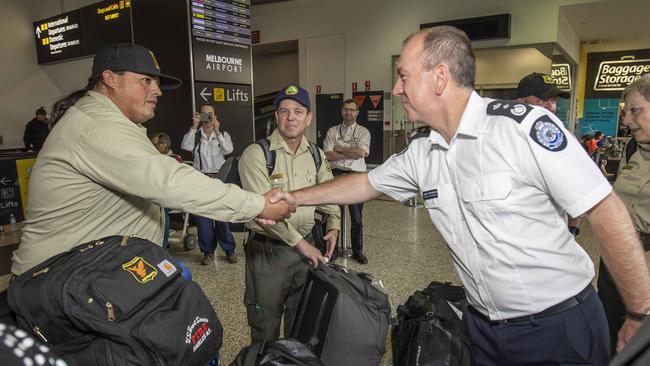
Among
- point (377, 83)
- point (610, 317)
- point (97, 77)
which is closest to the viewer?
point (97, 77)

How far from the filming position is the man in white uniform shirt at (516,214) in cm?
110

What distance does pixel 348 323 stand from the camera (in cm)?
162

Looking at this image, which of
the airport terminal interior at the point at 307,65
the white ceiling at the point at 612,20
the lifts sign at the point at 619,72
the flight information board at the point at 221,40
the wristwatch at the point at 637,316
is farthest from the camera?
the lifts sign at the point at 619,72

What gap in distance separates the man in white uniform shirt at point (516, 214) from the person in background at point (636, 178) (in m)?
0.70

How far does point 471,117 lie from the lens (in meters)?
1.28

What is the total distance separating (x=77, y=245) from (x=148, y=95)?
2.08 ft

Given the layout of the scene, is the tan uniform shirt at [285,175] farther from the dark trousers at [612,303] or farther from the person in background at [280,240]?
the dark trousers at [612,303]

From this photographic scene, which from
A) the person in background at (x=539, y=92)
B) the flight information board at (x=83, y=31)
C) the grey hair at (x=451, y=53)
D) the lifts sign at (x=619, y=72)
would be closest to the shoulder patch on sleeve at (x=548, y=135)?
the grey hair at (x=451, y=53)

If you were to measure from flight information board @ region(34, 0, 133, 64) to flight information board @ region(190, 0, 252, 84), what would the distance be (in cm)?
130

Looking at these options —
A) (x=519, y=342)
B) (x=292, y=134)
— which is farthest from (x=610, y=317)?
(x=292, y=134)

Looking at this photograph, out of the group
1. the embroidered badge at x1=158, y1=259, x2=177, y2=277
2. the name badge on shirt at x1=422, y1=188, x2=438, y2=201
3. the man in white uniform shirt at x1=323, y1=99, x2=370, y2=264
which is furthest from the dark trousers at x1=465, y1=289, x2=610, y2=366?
the man in white uniform shirt at x1=323, y1=99, x2=370, y2=264

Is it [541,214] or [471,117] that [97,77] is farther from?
[541,214]

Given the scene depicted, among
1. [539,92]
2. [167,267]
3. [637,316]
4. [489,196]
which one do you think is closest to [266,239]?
[167,267]

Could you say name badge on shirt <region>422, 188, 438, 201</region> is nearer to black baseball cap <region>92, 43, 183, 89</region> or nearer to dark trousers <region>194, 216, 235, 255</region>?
black baseball cap <region>92, 43, 183, 89</region>
